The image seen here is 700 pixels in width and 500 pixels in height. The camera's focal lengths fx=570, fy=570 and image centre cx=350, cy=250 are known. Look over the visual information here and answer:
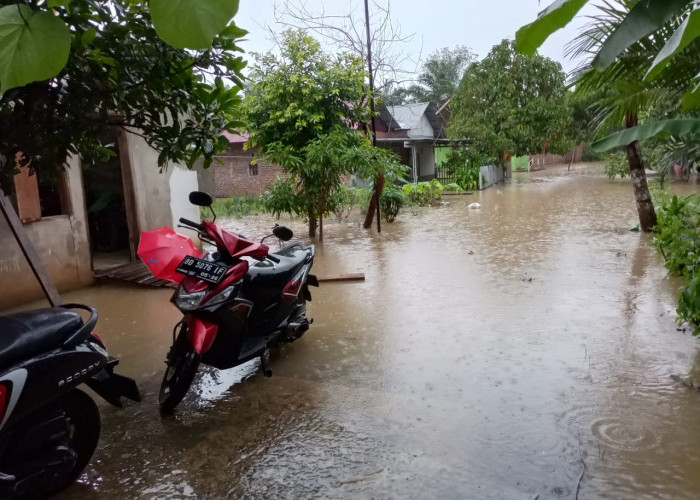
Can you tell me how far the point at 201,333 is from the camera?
351 cm

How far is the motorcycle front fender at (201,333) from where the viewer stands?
3.50 meters

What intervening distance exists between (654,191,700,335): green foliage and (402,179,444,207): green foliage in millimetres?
10360

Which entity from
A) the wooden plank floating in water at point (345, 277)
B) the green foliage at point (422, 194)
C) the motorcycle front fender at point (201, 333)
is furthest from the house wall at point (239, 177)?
the motorcycle front fender at point (201, 333)

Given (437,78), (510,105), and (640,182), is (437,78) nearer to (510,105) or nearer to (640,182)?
(510,105)

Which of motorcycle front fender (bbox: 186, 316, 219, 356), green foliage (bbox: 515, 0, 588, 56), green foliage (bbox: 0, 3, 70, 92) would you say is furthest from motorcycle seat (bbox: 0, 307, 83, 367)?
green foliage (bbox: 515, 0, 588, 56)

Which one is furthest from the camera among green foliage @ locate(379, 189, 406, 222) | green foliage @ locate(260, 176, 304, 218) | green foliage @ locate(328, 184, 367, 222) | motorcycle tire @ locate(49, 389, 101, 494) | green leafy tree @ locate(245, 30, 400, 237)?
green foliage @ locate(328, 184, 367, 222)

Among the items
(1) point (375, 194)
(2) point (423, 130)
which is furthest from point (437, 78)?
(1) point (375, 194)

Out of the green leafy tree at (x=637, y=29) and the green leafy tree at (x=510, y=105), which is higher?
the green leafy tree at (x=510, y=105)

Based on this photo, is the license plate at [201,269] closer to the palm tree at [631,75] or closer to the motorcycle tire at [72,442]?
the motorcycle tire at [72,442]

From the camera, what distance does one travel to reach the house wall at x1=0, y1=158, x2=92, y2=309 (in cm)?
641

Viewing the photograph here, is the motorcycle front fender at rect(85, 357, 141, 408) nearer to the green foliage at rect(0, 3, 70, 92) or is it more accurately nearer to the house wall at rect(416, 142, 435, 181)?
the green foliage at rect(0, 3, 70, 92)

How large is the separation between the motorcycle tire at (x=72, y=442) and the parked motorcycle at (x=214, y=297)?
0.67m

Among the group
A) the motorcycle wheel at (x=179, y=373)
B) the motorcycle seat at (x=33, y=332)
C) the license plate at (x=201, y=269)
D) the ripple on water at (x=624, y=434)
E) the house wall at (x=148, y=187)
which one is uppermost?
the house wall at (x=148, y=187)

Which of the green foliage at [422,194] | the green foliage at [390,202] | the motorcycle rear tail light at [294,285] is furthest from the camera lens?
the green foliage at [422,194]
